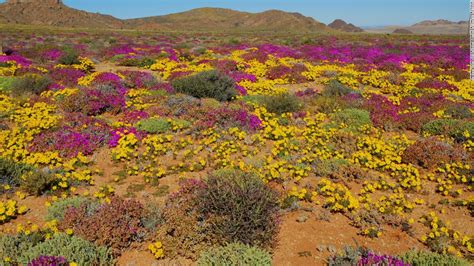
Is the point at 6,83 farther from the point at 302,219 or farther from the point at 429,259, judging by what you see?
the point at 429,259

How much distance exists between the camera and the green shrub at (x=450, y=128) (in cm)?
1110

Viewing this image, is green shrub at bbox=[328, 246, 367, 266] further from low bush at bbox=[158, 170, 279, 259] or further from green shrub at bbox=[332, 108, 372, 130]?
green shrub at bbox=[332, 108, 372, 130]

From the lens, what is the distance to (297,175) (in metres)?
8.84

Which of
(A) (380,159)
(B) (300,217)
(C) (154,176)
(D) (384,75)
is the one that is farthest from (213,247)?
(D) (384,75)

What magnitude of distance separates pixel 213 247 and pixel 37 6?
190624 millimetres

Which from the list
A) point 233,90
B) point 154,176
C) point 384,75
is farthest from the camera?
point 384,75

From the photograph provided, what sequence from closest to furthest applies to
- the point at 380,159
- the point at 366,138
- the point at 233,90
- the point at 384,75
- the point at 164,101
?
the point at 380,159 → the point at 366,138 → the point at 164,101 → the point at 233,90 → the point at 384,75

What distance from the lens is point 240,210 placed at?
6230 millimetres

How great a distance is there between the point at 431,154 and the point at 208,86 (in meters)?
8.86

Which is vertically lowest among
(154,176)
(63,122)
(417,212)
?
(417,212)

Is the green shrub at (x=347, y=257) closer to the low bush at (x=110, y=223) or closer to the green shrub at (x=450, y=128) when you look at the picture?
the low bush at (x=110, y=223)

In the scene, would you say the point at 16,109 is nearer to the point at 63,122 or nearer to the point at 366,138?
the point at 63,122

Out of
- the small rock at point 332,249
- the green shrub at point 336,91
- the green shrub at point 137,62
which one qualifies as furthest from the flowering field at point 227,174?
the green shrub at point 137,62

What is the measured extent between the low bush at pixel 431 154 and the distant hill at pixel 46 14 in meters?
159
